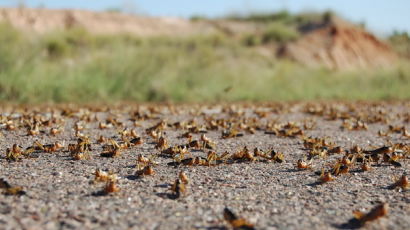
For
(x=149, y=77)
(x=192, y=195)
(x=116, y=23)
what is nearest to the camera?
(x=192, y=195)

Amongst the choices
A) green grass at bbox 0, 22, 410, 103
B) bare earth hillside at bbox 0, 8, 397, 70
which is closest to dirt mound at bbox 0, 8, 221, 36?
bare earth hillside at bbox 0, 8, 397, 70

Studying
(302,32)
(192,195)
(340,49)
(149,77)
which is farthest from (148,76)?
(302,32)

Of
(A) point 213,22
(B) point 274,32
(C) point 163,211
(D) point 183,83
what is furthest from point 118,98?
(A) point 213,22

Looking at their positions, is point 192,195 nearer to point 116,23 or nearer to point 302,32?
point 116,23

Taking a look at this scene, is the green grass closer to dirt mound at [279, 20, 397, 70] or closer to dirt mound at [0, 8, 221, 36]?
dirt mound at [0, 8, 221, 36]

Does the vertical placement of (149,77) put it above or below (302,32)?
below

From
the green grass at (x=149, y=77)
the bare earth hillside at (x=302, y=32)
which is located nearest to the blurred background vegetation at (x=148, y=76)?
the green grass at (x=149, y=77)
